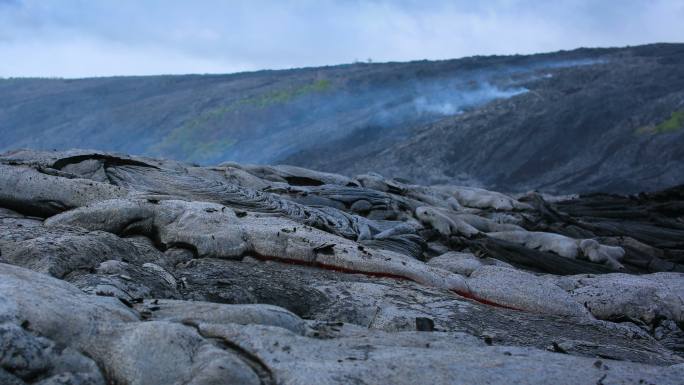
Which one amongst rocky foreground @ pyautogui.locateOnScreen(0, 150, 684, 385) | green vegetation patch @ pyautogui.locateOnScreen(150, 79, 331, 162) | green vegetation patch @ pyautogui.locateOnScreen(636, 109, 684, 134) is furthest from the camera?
green vegetation patch @ pyautogui.locateOnScreen(150, 79, 331, 162)

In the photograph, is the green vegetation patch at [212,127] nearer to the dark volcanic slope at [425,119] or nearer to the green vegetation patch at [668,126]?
the dark volcanic slope at [425,119]

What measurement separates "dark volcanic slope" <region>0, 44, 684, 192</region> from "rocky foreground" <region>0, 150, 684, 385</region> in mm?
22229

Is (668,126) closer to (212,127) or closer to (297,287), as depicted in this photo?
(212,127)

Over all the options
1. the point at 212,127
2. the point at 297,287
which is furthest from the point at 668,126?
the point at 297,287

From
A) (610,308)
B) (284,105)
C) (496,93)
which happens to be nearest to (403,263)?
(610,308)

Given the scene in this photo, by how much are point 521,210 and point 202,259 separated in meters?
11.6

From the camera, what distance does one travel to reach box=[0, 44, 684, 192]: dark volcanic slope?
3909 cm

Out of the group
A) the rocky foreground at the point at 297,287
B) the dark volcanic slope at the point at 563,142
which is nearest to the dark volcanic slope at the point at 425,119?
the dark volcanic slope at the point at 563,142

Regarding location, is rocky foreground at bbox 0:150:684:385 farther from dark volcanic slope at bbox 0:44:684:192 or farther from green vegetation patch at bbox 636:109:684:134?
green vegetation patch at bbox 636:109:684:134

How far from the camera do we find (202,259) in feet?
28.7

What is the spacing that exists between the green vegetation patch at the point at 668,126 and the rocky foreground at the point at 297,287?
A: 23.7 meters

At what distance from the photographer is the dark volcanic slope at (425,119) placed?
128 ft

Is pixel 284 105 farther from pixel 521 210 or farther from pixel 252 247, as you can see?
pixel 252 247

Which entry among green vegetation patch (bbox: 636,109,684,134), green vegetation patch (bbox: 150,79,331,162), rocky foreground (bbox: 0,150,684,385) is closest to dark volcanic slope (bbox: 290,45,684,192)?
green vegetation patch (bbox: 636,109,684,134)
